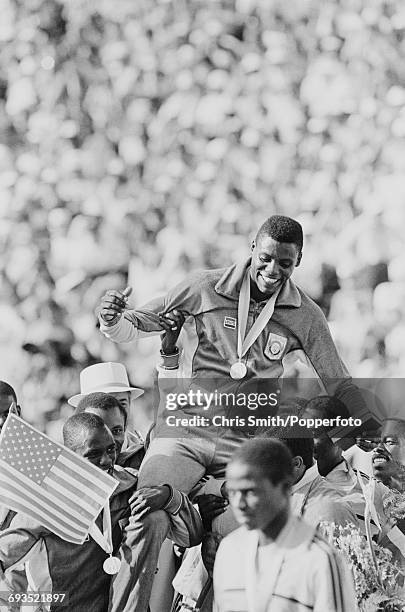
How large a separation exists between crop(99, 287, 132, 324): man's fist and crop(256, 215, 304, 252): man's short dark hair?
52cm

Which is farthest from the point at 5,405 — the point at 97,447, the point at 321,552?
the point at 321,552

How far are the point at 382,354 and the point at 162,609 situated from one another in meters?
1.19

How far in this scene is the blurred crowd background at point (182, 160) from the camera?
387 centimetres

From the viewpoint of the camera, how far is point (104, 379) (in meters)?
3.83

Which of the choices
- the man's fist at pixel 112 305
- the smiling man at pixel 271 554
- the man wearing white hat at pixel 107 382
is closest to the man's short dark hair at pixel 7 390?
the man wearing white hat at pixel 107 382

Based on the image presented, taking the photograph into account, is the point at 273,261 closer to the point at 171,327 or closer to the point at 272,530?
the point at 171,327

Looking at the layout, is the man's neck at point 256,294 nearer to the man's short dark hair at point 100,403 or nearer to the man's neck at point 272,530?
the man's short dark hair at point 100,403

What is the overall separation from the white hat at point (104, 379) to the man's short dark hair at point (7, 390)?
204mm

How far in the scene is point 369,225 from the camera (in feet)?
12.7

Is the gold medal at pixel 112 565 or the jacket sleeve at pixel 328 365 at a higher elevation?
the jacket sleeve at pixel 328 365

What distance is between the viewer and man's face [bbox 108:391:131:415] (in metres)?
3.82

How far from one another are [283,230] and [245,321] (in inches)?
13.3

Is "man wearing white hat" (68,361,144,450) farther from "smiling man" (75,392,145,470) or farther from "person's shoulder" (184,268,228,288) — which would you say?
"person's shoulder" (184,268,228,288)

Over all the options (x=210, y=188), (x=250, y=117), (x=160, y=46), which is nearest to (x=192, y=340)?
(x=210, y=188)
